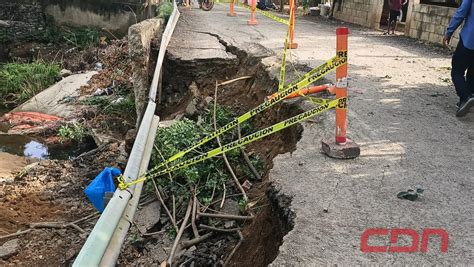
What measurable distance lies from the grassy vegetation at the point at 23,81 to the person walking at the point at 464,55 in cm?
973

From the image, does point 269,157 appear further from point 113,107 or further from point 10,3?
point 10,3

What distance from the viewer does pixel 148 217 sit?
4.55 m

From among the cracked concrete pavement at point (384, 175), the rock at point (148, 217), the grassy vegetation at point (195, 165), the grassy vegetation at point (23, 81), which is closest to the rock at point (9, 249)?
the rock at point (148, 217)

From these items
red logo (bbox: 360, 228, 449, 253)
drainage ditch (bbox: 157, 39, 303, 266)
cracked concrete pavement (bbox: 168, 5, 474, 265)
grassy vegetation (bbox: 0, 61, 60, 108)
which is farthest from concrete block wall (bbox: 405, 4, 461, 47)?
grassy vegetation (bbox: 0, 61, 60, 108)

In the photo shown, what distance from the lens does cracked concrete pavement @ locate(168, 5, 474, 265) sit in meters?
2.62

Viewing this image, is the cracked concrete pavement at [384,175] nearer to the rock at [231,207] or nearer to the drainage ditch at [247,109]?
the drainage ditch at [247,109]

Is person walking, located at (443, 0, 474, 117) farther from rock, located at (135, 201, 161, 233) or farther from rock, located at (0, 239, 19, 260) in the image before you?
rock, located at (0, 239, 19, 260)

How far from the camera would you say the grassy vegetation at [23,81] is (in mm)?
11031

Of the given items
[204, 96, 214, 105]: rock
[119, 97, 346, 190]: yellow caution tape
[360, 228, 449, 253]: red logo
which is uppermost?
[119, 97, 346, 190]: yellow caution tape

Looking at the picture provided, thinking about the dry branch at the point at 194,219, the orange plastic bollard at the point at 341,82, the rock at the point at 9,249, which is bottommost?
the rock at the point at 9,249

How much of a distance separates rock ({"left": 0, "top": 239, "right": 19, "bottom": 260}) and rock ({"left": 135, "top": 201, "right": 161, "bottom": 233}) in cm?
164

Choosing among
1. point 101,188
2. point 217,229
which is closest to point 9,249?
point 101,188

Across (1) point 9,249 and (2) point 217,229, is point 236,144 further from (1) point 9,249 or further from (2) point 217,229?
(1) point 9,249

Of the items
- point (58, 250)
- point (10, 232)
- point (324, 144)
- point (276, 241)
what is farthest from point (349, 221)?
point (10, 232)
